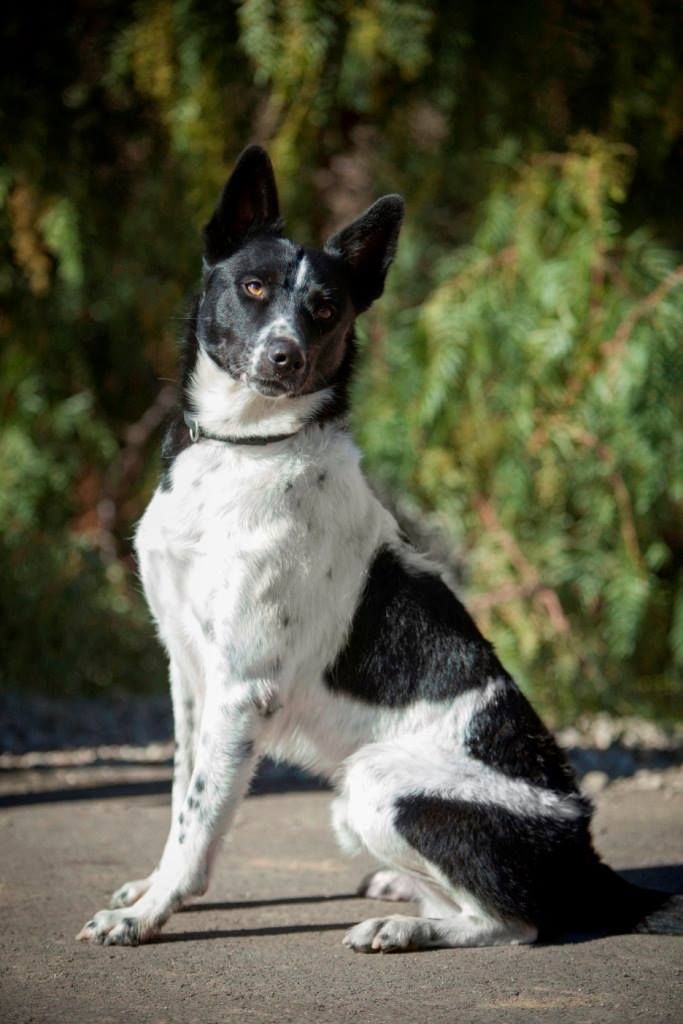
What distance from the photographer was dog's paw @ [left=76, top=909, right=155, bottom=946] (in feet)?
10.5

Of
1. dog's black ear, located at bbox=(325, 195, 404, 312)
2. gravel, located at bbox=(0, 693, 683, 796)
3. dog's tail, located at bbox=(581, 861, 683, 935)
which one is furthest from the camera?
gravel, located at bbox=(0, 693, 683, 796)

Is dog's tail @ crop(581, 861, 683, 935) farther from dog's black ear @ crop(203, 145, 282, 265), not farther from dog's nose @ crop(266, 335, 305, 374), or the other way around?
dog's black ear @ crop(203, 145, 282, 265)

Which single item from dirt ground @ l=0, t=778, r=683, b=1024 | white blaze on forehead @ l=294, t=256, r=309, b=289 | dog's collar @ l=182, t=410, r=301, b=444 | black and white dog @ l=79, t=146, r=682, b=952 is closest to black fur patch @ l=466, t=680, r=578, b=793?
black and white dog @ l=79, t=146, r=682, b=952

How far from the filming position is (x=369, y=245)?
12.3 ft

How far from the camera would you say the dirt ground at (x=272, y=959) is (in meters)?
2.72

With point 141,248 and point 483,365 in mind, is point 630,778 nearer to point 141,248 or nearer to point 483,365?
point 483,365

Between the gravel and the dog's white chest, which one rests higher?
the dog's white chest

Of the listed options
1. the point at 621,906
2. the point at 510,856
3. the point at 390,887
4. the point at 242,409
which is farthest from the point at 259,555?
the point at 621,906

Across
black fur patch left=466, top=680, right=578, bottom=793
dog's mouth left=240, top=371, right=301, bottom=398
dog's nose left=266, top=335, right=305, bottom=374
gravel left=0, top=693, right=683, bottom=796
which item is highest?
dog's nose left=266, top=335, right=305, bottom=374

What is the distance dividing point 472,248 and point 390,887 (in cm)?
382

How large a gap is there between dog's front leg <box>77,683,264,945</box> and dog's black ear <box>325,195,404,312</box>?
1.23 m

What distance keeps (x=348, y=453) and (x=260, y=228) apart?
2.31ft

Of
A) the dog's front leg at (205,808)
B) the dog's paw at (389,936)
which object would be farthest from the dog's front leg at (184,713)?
the dog's paw at (389,936)

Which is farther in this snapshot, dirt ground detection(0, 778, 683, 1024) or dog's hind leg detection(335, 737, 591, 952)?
dog's hind leg detection(335, 737, 591, 952)
